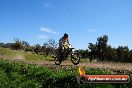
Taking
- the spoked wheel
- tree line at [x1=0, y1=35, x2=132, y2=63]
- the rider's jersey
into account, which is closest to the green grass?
A: the rider's jersey

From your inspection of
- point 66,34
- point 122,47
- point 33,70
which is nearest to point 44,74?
point 33,70

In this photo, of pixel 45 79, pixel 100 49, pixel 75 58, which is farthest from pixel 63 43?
pixel 100 49

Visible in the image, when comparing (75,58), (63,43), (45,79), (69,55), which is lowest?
(45,79)

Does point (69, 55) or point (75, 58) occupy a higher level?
point (69, 55)

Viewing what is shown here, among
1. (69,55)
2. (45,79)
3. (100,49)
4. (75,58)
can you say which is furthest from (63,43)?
(100,49)

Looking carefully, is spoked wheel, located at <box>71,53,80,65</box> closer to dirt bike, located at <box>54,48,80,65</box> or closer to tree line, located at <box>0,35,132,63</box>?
dirt bike, located at <box>54,48,80,65</box>

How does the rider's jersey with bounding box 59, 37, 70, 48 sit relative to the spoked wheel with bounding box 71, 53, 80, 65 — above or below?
above

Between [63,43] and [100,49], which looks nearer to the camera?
[63,43]

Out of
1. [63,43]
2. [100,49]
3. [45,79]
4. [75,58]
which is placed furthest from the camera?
[100,49]

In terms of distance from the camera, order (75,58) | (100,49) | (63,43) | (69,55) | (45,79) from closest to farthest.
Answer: (45,79) → (63,43) → (69,55) → (75,58) → (100,49)

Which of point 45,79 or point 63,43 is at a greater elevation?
point 63,43

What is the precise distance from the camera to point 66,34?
29969 mm

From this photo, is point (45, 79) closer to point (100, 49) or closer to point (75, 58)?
point (75, 58)

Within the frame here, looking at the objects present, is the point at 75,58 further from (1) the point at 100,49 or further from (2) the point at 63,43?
(1) the point at 100,49
